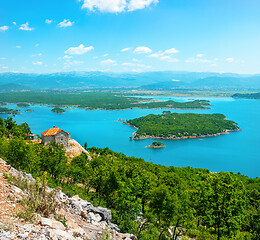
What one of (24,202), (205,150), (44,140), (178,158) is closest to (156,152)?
(178,158)

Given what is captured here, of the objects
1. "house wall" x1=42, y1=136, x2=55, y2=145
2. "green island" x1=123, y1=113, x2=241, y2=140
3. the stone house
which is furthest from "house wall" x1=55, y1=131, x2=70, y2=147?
"green island" x1=123, y1=113, x2=241, y2=140

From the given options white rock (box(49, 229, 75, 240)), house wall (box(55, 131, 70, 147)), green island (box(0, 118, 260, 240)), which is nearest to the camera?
white rock (box(49, 229, 75, 240))

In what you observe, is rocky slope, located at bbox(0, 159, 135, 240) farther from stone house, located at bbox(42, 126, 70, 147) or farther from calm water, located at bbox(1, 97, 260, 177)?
calm water, located at bbox(1, 97, 260, 177)

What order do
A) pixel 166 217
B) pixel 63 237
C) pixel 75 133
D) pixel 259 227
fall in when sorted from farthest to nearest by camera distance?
pixel 75 133 < pixel 259 227 < pixel 166 217 < pixel 63 237

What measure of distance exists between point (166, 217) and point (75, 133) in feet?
243

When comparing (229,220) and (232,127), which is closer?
(229,220)

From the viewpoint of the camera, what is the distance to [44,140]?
1137 inches

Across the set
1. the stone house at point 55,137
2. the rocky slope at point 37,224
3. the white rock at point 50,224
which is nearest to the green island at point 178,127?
the stone house at point 55,137

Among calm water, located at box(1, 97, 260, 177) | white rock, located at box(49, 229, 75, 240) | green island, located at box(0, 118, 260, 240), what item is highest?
white rock, located at box(49, 229, 75, 240)

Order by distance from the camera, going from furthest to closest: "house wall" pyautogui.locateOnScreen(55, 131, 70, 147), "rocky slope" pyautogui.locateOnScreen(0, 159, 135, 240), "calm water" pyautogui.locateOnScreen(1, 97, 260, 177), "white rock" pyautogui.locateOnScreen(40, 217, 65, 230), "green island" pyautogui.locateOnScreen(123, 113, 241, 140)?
"green island" pyautogui.locateOnScreen(123, 113, 241, 140) < "calm water" pyautogui.locateOnScreen(1, 97, 260, 177) < "house wall" pyautogui.locateOnScreen(55, 131, 70, 147) < "white rock" pyautogui.locateOnScreen(40, 217, 65, 230) < "rocky slope" pyautogui.locateOnScreen(0, 159, 135, 240)

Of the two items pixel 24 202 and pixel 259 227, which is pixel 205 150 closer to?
pixel 259 227

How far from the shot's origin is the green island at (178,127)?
278ft

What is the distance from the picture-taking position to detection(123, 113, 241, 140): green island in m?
84.6

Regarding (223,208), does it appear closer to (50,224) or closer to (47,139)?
(50,224)
